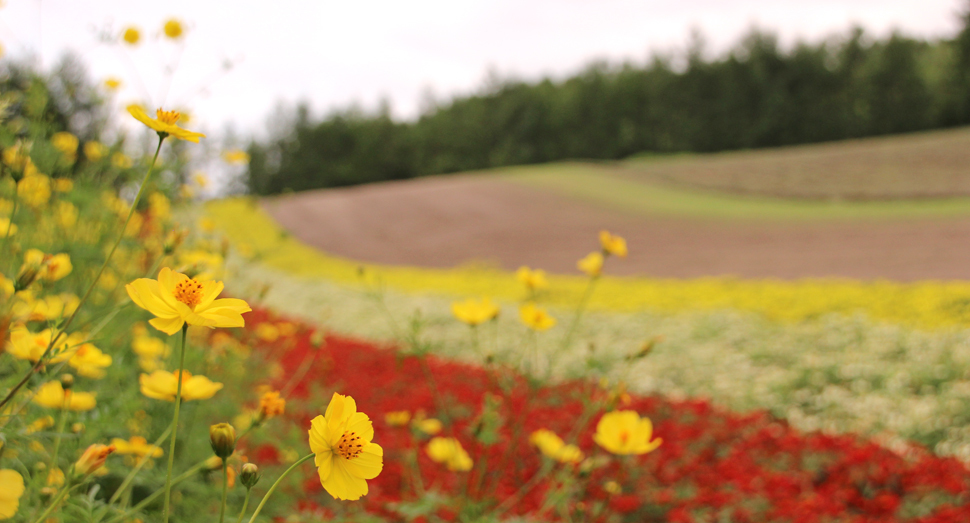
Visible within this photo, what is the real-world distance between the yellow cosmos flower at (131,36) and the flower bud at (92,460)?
42.0 inches

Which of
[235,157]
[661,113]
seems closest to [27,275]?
[235,157]

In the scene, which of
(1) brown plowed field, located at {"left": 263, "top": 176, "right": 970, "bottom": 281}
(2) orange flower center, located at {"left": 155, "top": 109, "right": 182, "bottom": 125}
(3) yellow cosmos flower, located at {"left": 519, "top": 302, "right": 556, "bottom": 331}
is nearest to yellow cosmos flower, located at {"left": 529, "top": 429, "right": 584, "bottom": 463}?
(3) yellow cosmos flower, located at {"left": 519, "top": 302, "right": 556, "bottom": 331}

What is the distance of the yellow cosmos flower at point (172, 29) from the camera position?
129 centimetres

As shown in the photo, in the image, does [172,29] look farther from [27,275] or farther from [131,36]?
[27,275]

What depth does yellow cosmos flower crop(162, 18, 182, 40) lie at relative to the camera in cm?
129

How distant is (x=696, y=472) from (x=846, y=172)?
47.0 ft

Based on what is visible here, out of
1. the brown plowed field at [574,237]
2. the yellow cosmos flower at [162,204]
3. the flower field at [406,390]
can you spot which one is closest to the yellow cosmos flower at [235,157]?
the flower field at [406,390]

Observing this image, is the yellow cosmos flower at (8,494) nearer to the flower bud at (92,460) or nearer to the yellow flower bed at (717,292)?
the flower bud at (92,460)

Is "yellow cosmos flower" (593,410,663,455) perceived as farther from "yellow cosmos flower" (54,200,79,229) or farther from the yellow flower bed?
"yellow cosmos flower" (54,200,79,229)

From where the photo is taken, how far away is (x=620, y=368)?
15.1 ft

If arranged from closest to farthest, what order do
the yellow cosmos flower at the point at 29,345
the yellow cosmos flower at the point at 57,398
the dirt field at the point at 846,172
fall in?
1. the yellow cosmos flower at the point at 29,345
2. the yellow cosmos flower at the point at 57,398
3. the dirt field at the point at 846,172

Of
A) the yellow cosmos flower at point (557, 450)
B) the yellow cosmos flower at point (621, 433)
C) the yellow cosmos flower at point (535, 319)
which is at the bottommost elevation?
the yellow cosmos flower at point (557, 450)

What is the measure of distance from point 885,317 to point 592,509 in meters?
3.99

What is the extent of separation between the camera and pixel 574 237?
36.9 feet
